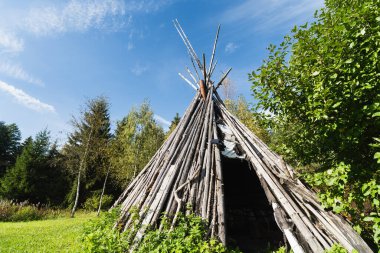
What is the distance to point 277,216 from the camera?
4.49m

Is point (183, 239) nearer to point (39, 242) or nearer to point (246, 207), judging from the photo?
point (246, 207)

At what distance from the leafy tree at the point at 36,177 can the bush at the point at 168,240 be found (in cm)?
1909

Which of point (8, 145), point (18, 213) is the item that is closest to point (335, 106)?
point (18, 213)

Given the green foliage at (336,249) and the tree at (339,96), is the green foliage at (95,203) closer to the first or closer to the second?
the tree at (339,96)

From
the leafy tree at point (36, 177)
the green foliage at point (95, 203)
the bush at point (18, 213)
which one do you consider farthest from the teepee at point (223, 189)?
the leafy tree at point (36, 177)

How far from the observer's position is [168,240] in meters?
3.91

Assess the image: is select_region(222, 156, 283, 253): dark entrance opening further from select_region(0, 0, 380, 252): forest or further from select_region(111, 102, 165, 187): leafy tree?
select_region(111, 102, 165, 187): leafy tree

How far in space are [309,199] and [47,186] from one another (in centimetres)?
2330

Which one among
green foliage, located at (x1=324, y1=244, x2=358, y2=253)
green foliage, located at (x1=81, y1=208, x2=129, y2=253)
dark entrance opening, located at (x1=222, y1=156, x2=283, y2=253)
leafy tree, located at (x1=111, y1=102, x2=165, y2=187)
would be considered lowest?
green foliage, located at (x1=81, y1=208, x2=129, y2=253)

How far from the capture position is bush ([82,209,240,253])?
3791mm

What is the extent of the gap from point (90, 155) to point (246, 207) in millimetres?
15229

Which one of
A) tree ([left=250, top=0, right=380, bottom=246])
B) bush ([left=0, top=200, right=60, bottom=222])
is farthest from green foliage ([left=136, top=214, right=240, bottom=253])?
bush ([left=0, top=200, right=60, bottom=222])

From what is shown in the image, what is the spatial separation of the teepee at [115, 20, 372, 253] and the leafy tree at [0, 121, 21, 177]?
27.7 meters

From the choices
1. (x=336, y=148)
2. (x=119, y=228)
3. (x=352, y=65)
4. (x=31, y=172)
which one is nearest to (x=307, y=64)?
(x=352, y=65)
